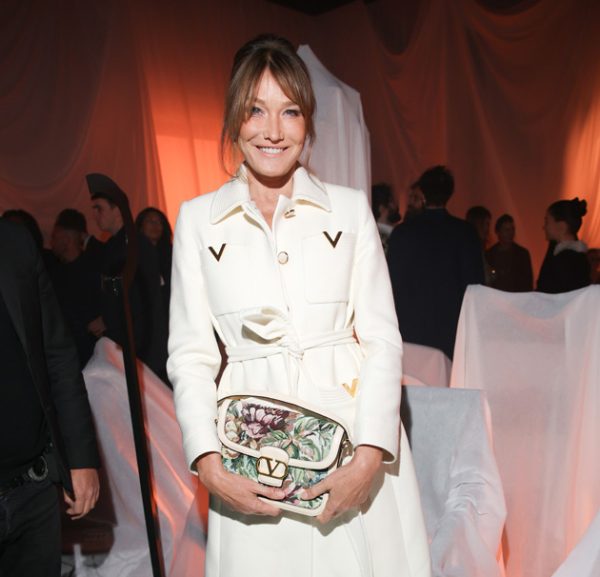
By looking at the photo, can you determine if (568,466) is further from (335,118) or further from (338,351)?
(335,118)

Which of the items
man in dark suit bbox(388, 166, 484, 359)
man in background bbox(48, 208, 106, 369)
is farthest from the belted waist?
man in background bbox(48, 208, 106, 369)

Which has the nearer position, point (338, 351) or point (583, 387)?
point (338, 351)

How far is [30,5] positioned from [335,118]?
4046 millimetres

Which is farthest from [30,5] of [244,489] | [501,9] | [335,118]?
[244,489]

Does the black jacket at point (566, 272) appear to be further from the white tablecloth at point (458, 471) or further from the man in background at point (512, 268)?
the white tablecloth at point (458, 471)

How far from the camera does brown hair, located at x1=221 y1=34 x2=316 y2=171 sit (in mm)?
1093

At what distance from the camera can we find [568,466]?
80.4 inches

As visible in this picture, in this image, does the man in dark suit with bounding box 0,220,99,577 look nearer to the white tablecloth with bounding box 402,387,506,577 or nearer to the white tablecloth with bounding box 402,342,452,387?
the white tablecloth with bounding box 402,387,506,577

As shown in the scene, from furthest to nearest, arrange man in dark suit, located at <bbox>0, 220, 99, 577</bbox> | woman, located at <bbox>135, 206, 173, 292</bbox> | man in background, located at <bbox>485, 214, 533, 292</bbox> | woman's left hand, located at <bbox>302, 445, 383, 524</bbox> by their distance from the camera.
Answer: man in background, located at <bbox>485, 214, 533, 292</bbox> → woman, located at <bbox>135, 206, 173, 292</bbox> → man in dark suit, located at <bbox>0, 220, 99, 577</bbox> → woman's left hand, located at <bbox>302, 445, 383, 524</bbox>

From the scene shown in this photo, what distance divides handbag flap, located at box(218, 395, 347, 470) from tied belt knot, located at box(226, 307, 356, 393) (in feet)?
0.23

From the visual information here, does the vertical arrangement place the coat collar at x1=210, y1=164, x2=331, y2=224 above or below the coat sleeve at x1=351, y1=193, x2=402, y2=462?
above

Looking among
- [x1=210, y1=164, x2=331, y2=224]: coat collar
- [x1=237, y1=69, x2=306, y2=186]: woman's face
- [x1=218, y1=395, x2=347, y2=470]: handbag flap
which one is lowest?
[x1=218, y1=395, x2=347, y2=470]: handbag flap

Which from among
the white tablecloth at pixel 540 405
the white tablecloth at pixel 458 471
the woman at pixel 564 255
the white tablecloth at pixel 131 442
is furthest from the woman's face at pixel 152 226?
the white tablecloth at pixel 458 471

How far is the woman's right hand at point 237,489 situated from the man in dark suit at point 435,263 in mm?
2247
